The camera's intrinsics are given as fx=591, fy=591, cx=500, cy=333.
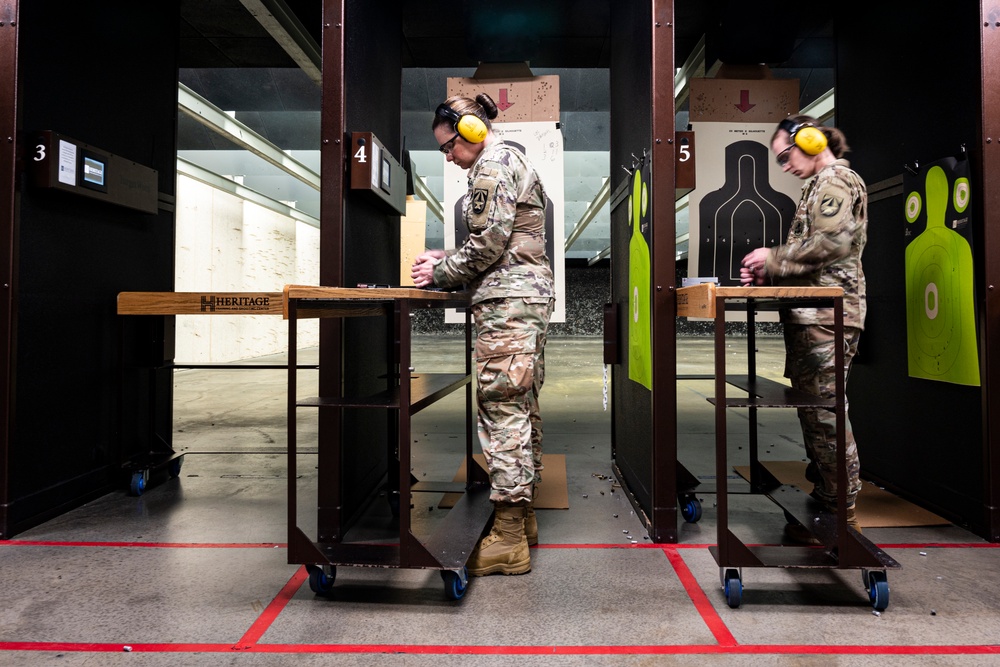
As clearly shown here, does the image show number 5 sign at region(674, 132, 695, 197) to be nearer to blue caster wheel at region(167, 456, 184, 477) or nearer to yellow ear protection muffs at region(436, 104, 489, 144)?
yellow ear protection muffs at region(436, 104, 489, 144)

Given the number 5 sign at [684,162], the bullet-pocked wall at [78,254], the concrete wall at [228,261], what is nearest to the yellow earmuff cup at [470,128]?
the number 5 sign at [684,162]

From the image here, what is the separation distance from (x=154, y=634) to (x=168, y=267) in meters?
2.05

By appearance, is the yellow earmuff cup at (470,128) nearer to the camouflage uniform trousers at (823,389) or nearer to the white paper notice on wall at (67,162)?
the camouflage uniform trousers at (823,389)

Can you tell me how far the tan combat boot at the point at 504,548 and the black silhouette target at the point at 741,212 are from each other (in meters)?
1.78

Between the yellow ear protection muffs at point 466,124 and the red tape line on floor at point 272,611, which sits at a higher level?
the yellow ear protection muffs at point 466,124

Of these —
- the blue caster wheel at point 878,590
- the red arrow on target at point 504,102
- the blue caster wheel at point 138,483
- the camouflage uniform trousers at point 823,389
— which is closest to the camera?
the blue caster wheel at point 878,590

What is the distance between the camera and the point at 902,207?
244 cm

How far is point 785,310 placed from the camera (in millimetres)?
1988

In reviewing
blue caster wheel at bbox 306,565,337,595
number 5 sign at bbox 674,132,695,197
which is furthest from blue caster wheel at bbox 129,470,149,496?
number 5 sign at bbox 674,132,695,197

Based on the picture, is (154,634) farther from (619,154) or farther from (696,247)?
(696,247)

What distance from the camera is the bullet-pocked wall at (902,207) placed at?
208 centimetres

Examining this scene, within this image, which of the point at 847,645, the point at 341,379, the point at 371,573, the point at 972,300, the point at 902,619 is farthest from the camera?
the point at 972,300

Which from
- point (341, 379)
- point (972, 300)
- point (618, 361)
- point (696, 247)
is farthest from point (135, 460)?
point (972, 300)

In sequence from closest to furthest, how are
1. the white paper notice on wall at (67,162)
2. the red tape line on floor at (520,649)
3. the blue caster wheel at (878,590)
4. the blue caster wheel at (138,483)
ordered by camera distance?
the red tape line on floor at (520,649)
the blue caster wheel at (878,590)
the white paper notice on wall at (67,162)
the blue caster wheel at (138,483)
